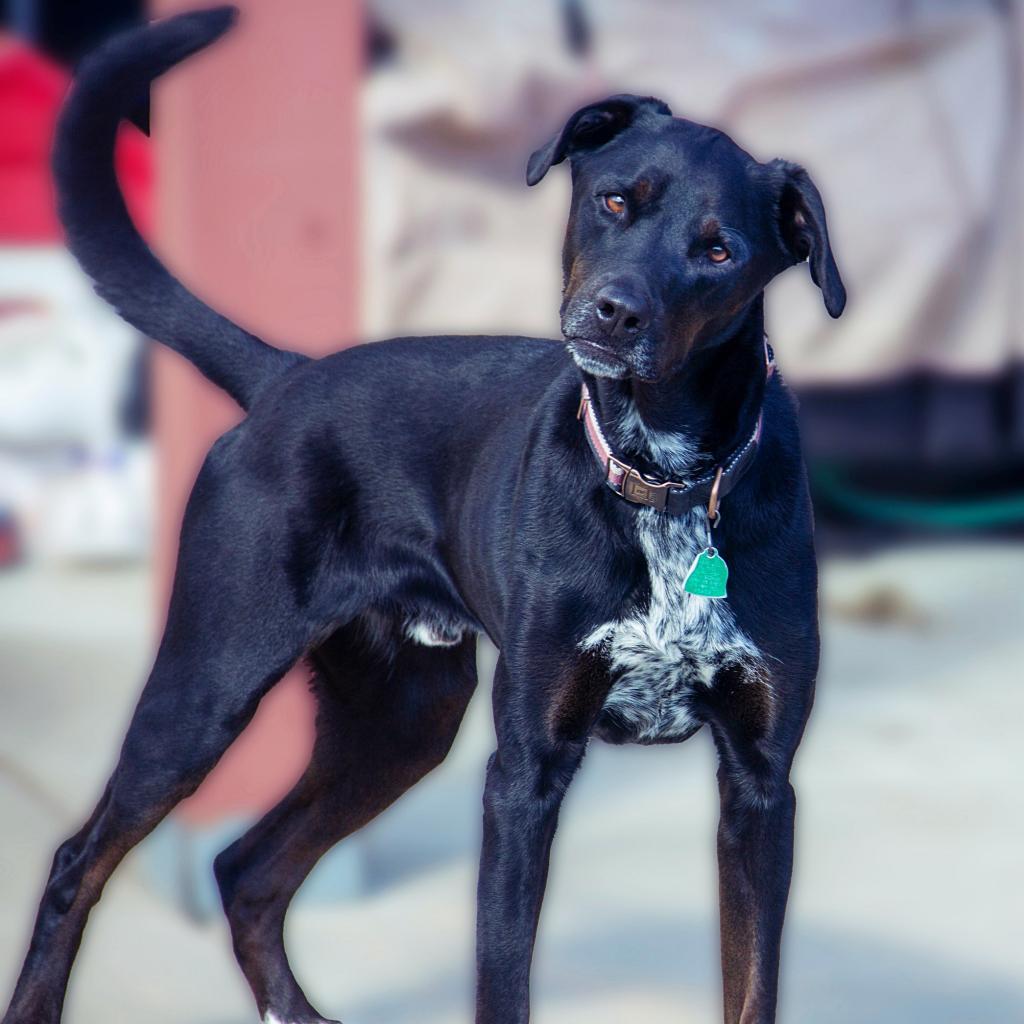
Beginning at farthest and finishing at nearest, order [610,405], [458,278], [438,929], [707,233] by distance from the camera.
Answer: [458,278], [438,929], [610,405], [707,233]

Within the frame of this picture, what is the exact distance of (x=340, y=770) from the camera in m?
2.72

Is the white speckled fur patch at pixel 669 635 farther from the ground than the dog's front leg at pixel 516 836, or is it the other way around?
the white speckled fur patch at pixel 669 635

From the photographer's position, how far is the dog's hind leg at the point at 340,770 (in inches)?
106

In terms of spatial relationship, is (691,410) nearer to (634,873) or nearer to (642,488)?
(642,488)

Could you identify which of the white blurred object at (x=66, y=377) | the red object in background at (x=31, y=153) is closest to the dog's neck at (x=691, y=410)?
the white blurred object at (x=66, y=377)

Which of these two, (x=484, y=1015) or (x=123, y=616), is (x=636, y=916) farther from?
(x=123, y=616)

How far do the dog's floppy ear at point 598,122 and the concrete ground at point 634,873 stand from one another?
158 cm

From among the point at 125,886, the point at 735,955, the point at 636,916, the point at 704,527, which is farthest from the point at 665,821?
the point at 704,527

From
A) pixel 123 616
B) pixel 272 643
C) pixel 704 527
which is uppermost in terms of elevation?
pixel 704 527

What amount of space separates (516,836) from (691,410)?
609mm

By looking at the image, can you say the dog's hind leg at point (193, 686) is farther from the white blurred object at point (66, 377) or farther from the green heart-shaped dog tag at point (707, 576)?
the white blurred object at point (66, 377)

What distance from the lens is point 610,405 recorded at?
7.36 feet

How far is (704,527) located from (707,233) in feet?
1.25

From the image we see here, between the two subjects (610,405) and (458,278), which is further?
(458,278)
